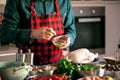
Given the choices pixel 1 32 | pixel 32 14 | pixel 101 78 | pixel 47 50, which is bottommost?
pixel 101 78

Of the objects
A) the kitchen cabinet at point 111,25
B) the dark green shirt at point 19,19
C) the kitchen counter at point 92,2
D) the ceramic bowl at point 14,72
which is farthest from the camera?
the kitchen cabinet at point 111,25

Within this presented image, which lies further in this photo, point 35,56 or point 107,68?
point 35,56

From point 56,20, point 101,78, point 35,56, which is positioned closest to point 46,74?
point 101,78

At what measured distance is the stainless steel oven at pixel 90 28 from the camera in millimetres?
3176

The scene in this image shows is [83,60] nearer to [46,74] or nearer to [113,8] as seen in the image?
[46,74]

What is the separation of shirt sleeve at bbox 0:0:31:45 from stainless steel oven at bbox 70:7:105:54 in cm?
146

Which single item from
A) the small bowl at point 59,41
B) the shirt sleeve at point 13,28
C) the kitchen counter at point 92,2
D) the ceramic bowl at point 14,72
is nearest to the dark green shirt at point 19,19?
the shirt sleeve at point 13,28

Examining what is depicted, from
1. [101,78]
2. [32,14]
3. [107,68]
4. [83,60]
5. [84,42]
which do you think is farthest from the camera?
[84,42]

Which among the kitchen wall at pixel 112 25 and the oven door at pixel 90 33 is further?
the kitchen wall at pixel 112 25

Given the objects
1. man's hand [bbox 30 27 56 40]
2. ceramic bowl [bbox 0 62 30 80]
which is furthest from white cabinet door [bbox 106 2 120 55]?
ceramic bowl [bbox 0 62 30 80]

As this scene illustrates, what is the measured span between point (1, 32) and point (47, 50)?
303mm

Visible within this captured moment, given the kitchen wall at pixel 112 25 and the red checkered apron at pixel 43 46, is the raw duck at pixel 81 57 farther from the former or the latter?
the kitchen wall at pixel 112 25

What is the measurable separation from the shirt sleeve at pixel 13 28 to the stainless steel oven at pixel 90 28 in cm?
146

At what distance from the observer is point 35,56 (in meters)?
1.79
